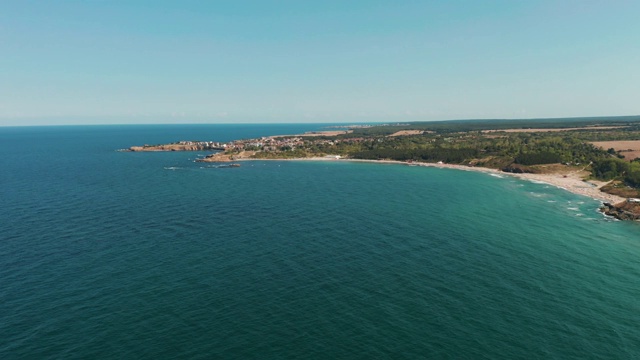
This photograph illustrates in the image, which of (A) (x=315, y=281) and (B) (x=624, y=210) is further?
(B) (x=624, y=210)

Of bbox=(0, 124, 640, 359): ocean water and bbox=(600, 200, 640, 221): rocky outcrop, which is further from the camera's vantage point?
bbox=(600, 200, 640, 221): rocky outcrop

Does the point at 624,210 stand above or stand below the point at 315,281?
above

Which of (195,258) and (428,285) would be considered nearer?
(428,285)

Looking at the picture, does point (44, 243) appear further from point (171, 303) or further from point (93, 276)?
point (171, 303)

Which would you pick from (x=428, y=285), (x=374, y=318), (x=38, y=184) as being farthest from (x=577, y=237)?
(x=38, y=184)

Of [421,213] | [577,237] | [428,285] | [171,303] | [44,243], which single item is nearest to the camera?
[171,303]
